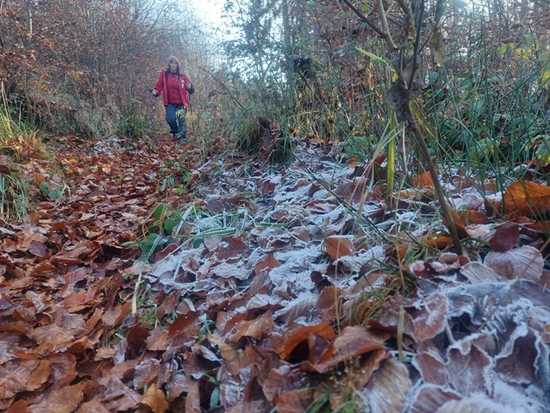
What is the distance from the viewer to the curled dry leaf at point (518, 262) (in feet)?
3.69

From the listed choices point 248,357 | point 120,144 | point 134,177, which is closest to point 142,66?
point 120,144

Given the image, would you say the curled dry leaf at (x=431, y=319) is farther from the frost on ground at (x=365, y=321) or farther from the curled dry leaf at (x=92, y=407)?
the curled dry leaf at (x=92, y=407)

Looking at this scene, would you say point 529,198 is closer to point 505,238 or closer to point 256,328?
point 505,238

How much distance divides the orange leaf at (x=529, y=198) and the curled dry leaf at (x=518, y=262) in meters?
0.19

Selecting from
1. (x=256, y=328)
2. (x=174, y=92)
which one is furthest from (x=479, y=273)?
(x=174, y=92)

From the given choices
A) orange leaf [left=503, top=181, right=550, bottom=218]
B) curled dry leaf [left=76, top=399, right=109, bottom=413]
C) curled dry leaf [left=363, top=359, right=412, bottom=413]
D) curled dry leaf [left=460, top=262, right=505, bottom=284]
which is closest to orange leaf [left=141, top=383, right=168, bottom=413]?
curled dry leaf [left=76, top=399, right=109, bottom=413]

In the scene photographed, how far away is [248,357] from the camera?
124 centimetres

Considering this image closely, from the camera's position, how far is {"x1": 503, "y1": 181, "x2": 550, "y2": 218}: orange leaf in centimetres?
131

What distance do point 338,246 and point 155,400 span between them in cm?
75

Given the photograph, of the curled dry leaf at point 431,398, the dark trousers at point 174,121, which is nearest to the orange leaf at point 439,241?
the curled dry leaf at point 431,398

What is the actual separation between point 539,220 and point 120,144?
21.8ft

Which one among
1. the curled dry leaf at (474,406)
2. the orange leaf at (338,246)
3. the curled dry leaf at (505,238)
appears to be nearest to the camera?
the curled dry leaf at (474,406)

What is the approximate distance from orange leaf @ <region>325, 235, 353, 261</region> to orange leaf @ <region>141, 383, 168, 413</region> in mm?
707

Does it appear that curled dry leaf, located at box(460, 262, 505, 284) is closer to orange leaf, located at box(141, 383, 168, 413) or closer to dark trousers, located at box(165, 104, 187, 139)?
orange leaf, located at box(141, 383, 168, 413)
